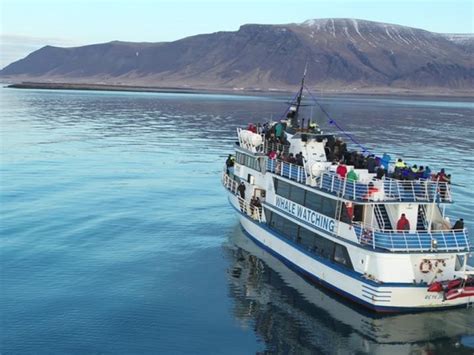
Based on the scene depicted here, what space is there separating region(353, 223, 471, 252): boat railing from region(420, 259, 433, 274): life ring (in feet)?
1.81

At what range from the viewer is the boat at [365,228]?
2223cm

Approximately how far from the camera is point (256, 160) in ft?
103

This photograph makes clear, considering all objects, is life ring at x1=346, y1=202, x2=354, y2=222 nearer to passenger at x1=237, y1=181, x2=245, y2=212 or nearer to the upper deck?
the upper deck

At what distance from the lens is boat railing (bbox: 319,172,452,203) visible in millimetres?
23203

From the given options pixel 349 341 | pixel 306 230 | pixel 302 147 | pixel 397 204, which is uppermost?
pixel 302 147

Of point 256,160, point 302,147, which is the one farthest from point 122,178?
point 302,147

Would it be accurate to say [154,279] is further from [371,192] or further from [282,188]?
[371,192]

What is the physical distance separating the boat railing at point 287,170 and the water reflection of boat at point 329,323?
5009 mm

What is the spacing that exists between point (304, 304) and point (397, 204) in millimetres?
5855

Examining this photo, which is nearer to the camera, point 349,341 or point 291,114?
point 349,341

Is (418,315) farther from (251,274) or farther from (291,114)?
(291,114)

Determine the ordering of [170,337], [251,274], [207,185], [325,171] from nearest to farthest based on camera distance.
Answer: [170,337] < [325,171] < [251,274] < [207,185]

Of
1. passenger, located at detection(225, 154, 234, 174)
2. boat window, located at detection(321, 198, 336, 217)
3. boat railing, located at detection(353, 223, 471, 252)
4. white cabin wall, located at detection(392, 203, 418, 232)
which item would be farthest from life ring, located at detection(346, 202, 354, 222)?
passenger, located at detection(225, 154, 234, 174)

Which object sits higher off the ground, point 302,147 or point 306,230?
point 302,147
